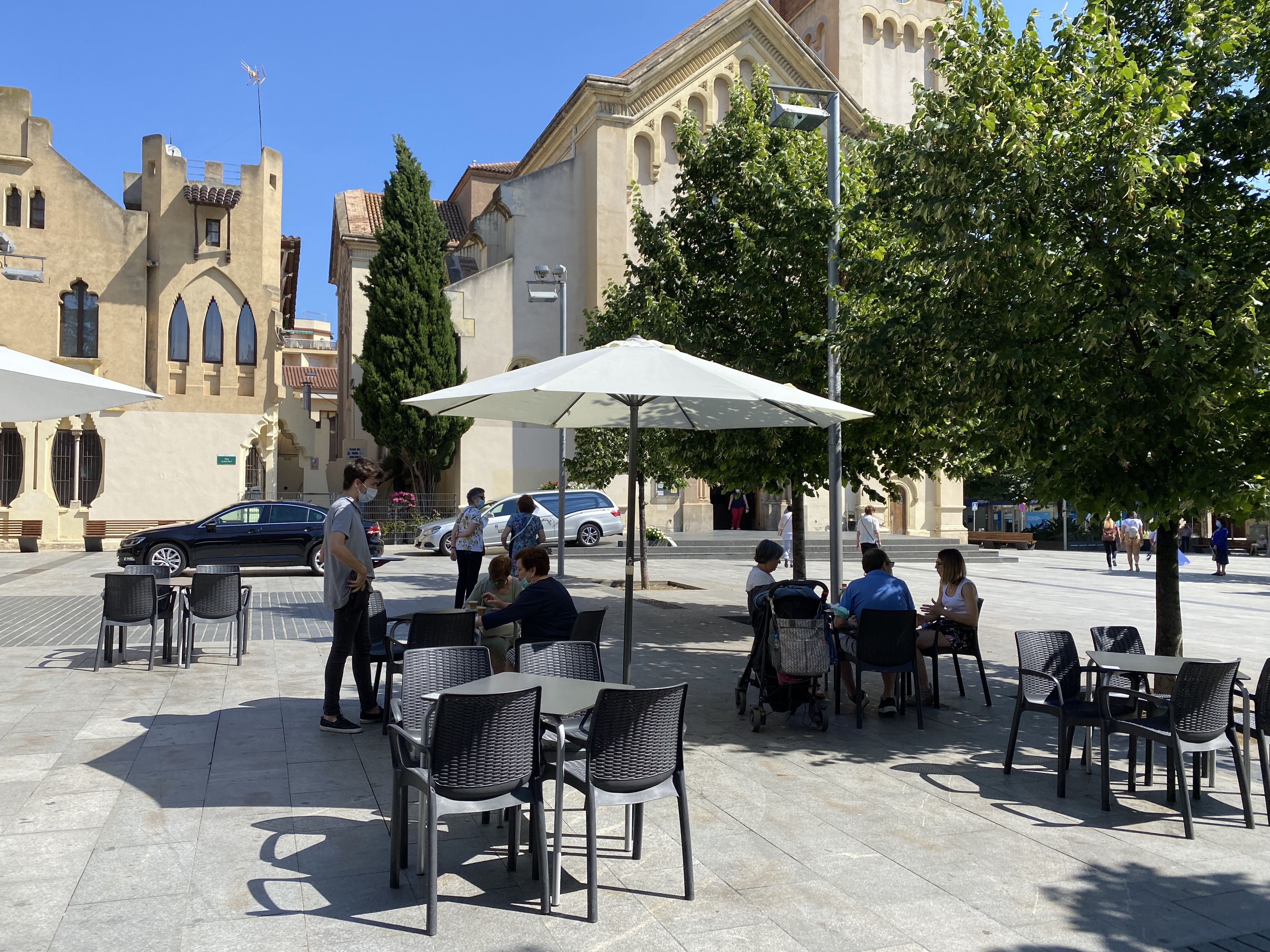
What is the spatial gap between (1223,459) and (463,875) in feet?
21.0

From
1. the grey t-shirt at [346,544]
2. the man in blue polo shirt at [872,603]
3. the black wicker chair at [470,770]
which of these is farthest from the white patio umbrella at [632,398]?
the black wicker chair at [470,770]

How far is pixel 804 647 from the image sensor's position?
777 cm

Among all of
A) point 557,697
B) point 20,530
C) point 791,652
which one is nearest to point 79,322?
point 20,530

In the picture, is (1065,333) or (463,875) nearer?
(463,875)

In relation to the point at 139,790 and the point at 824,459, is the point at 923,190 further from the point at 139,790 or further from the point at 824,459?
the point at 139,790

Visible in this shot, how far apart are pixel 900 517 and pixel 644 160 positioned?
1601 cm

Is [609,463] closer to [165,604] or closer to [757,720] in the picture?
[165,604]

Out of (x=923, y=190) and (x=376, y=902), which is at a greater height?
(x=923, y=190)

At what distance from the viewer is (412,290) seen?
110 feet

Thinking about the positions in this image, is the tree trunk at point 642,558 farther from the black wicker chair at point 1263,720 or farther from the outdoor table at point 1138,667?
the black wicker chair at point 1263,720

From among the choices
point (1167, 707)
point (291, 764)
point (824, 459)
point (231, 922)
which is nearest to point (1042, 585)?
point (824, 459)

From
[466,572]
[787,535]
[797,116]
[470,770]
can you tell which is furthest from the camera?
[787,535]

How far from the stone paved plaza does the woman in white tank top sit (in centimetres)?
60

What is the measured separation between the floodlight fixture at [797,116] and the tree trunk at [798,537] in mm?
4637
